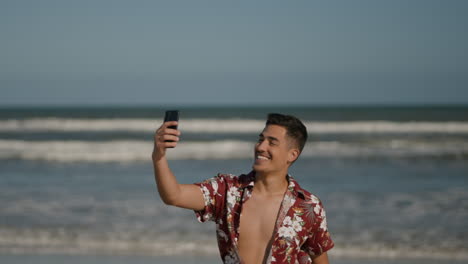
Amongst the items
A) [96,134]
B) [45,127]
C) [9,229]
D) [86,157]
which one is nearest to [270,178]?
[9,229]

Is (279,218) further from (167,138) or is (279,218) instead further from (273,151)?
(167,138)

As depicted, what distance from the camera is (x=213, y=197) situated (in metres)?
2.82

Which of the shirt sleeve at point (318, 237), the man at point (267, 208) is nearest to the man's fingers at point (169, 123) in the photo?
the man at point (267, 208)

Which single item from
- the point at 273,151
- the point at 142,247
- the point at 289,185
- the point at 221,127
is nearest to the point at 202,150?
the point at 142,247

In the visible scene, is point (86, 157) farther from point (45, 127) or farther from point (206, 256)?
point (45, 127)

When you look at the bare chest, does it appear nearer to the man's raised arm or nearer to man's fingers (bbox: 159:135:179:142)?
the man's raised arm

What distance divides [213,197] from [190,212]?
17.0ft

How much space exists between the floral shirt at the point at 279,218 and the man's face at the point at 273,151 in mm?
121

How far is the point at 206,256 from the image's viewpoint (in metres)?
6.11

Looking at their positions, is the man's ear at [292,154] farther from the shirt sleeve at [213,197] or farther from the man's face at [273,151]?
the shirt sleeve at [213,197]

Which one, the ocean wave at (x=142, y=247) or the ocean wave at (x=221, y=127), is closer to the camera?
the ocean wave at (x=142, y=247)

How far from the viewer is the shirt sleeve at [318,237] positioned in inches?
112

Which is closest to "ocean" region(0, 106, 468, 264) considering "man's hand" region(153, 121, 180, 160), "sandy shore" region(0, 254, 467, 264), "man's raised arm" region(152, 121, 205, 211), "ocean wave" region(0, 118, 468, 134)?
→ "sandy shore" region(0, 254, 467, 264)

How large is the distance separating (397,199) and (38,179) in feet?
22.0
